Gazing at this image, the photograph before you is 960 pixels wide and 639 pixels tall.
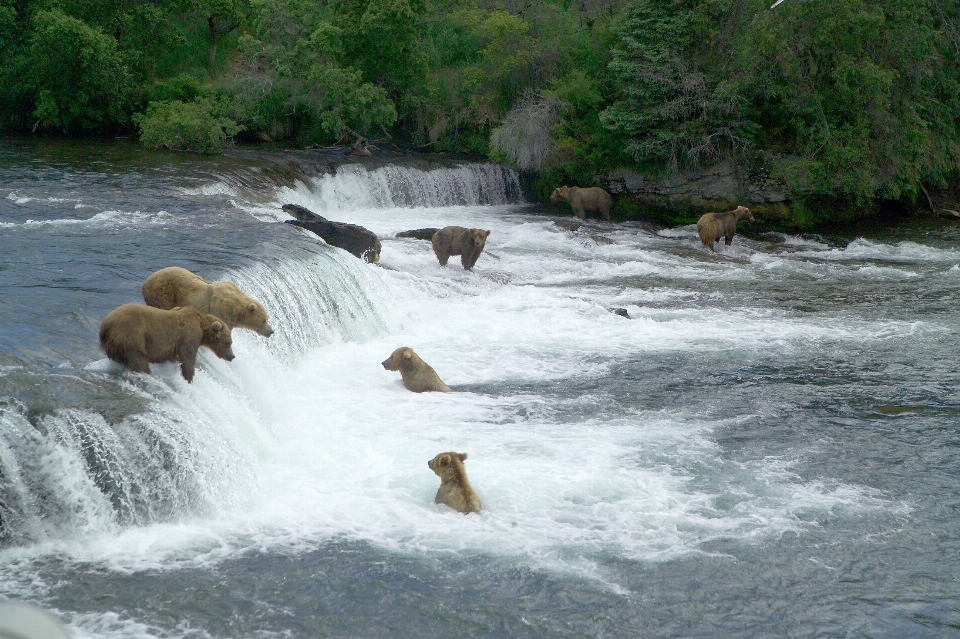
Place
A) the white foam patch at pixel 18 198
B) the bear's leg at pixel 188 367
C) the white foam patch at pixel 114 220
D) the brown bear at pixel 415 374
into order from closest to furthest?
the bear's leg at pixel 188 367 < the brown bear at pixel 415 374 < the white foam patch at pixel 114 220 < the white foam patch at pixel 18 198

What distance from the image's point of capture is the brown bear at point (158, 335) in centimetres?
707

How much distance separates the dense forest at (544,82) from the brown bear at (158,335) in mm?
17093

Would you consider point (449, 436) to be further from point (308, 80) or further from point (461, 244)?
point (308, 80)

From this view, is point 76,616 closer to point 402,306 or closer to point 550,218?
point 402,306

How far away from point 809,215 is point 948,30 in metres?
5.81

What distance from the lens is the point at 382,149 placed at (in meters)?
28.2

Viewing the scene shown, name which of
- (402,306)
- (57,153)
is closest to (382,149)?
(57,153)

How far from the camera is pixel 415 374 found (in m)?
10.1

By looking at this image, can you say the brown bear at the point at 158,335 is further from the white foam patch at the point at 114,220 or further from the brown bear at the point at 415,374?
the white foam patch at the point at 114,220

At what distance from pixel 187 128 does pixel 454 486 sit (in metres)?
20.4

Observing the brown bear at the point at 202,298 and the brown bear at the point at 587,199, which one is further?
the brown bear at the point at 587,199

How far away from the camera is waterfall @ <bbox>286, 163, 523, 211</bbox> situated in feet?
77.2

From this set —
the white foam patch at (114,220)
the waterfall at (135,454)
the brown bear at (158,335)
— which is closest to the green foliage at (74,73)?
the white foam patch at (114,220)

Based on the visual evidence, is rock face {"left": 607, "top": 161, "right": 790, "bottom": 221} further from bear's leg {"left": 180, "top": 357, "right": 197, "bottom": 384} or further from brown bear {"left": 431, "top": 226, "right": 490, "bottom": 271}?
bear's leg {"left": 180, "top": 357, "right": 197, "bottom": 384}
